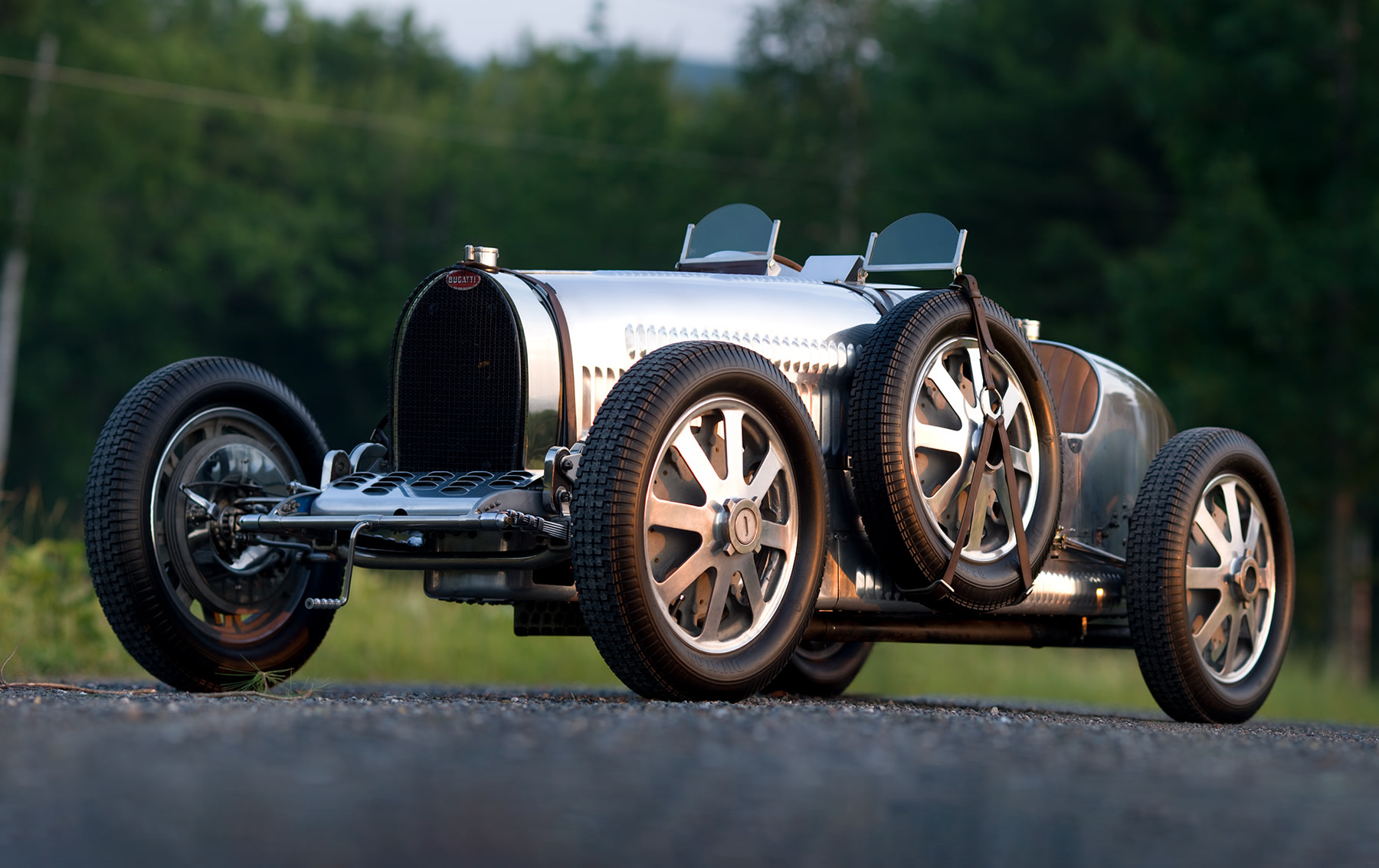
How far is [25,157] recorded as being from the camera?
32969 millimetres

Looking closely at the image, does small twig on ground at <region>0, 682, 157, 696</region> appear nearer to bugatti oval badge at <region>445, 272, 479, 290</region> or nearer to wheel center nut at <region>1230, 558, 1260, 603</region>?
bugatti oval badge at <region>445, 272, 479, 290</region>

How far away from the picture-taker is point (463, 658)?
36.7 feet

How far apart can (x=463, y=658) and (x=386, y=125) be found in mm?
39092

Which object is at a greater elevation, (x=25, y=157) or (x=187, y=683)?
(x=25, y=157)

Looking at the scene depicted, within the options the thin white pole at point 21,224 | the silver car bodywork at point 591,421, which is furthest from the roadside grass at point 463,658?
the thin white pole at point 21,224

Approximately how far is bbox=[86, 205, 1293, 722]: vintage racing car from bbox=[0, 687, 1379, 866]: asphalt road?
1.31 meters

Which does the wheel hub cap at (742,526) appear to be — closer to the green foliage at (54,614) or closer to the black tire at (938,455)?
the black tire at (938,455)

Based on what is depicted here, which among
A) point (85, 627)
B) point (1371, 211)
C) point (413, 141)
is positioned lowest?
point (85, 627)

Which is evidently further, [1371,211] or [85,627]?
[1371,211]

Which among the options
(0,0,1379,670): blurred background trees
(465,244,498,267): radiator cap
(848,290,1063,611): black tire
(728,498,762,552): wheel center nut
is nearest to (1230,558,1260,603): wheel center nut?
(848,290,1063,611): black tire

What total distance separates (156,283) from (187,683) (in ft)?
118

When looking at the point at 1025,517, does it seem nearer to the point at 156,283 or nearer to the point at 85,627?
the point at 85,627

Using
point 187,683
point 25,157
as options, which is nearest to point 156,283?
point 25,157

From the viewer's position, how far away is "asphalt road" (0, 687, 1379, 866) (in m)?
2.62
